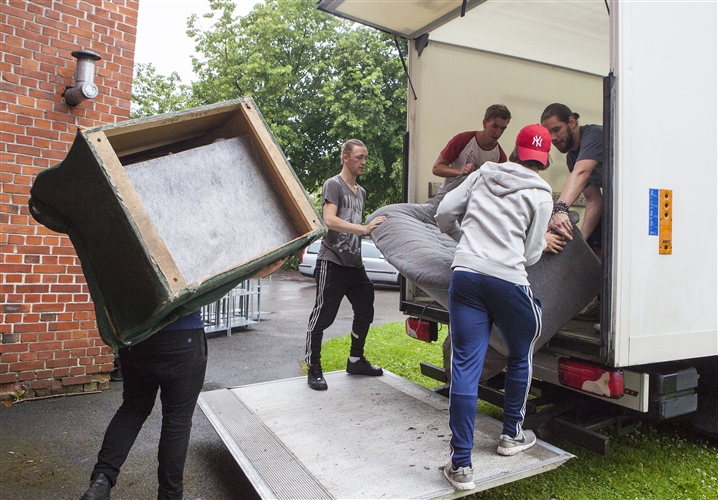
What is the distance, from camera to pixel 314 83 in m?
20.7

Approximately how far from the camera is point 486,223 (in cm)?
271

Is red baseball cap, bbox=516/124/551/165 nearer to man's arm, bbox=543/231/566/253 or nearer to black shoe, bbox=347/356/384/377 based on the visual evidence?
man's arm, bbox=543/231/566/253

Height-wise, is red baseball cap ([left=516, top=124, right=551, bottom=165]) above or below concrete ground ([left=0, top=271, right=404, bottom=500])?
above

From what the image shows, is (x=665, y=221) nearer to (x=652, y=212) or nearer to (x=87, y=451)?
(x=652, y=212)

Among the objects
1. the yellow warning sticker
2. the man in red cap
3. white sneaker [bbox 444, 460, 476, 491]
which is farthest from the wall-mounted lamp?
the yellow warning sticker

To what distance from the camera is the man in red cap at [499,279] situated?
264 centimetres

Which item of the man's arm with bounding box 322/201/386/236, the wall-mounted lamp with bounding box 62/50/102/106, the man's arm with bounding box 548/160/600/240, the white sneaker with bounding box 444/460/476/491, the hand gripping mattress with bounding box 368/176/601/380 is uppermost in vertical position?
the wall-mounted lamp with bounding box 62/50/102/106

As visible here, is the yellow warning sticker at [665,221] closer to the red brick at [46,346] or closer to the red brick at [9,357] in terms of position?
the red brick at [46,346]

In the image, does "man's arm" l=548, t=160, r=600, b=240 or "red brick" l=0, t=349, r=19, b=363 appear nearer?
"man's arm" l=548, t=160, r=600, b=240

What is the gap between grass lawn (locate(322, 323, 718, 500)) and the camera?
10.1 ft

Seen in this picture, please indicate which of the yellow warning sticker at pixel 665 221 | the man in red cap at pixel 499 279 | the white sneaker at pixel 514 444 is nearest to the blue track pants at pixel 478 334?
the man in red cap at pixel 499 279

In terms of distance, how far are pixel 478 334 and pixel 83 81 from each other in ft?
11.8

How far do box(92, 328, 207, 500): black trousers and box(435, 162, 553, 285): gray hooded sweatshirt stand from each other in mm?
1348

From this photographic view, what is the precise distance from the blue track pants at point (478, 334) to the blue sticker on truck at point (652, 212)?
697mm
